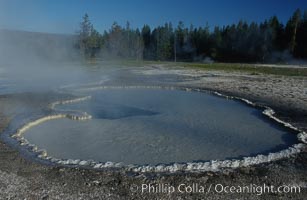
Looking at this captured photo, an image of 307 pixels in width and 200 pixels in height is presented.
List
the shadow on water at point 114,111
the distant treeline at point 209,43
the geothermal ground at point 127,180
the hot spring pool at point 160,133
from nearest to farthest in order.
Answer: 1. the geothermal ground at point 127,180
2. the hot spring pool at point 160,133
3. the shadow on water at point 114,111
4. the distant treeline at point 209,43

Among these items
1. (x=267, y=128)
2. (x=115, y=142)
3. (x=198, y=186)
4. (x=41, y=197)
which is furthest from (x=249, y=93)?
(x=41, y=197)

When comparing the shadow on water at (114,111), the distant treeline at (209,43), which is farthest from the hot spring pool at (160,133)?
the distant treeline at (209,43)

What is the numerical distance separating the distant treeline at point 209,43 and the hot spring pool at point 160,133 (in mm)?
46510

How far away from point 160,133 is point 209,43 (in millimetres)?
59115

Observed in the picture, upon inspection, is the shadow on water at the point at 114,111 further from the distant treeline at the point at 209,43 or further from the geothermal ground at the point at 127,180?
the distant treeline at the point at 209,43

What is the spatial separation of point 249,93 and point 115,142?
1164cm

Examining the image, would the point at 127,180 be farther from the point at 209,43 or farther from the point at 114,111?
the point at 209,43

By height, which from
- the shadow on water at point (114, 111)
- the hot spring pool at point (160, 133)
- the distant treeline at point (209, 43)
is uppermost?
the distant treeline at point (209, 43)

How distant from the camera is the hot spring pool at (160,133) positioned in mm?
8305

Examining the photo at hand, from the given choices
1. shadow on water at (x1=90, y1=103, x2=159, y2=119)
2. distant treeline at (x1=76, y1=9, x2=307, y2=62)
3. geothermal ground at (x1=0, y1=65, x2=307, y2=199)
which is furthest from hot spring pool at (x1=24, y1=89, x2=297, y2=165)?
distant treeline at (x1=76, y1=9, x2=307, y2=62)

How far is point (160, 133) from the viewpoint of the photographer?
404 inches

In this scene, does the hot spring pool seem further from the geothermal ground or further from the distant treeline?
the distant treeline

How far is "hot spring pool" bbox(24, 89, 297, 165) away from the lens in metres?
8.30

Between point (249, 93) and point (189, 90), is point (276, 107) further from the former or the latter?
point (189, 90)
